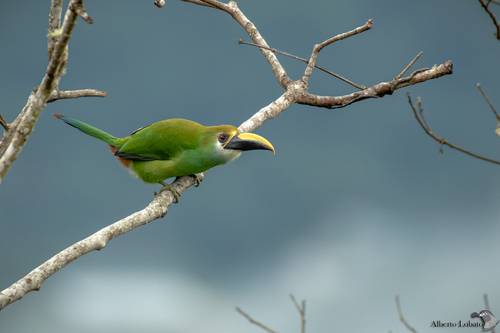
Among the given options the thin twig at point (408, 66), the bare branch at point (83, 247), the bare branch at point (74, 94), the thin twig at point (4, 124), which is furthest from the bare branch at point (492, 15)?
the thin twig at point (4, 124)

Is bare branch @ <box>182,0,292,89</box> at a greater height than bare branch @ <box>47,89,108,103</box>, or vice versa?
bare branch @ <box>182,0,292,89</box>

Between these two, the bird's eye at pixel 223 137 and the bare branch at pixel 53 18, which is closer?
the bare branch at pixel 53 18

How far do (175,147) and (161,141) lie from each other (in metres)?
0.19

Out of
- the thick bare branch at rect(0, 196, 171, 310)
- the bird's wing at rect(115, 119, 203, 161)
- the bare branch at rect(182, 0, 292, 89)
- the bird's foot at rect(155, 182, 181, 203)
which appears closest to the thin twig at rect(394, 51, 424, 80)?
the bare branch at rect(182, 0, 292, 89)

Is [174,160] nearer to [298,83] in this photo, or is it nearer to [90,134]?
[90,134]

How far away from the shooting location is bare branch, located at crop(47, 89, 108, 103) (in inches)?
148

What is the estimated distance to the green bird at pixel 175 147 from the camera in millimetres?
3998

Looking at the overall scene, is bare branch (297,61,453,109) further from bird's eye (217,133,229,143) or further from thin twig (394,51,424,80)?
bird's eye (217,133,229,143)

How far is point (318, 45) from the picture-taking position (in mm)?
4773

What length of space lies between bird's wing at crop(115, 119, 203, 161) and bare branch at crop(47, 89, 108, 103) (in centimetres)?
59

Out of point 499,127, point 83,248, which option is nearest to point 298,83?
point 499,127

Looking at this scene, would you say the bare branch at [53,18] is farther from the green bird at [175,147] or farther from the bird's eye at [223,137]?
the bird's eye at [223,137]

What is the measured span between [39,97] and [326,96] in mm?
3240

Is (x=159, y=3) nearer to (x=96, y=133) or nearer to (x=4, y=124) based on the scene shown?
(x=96, y=133)
